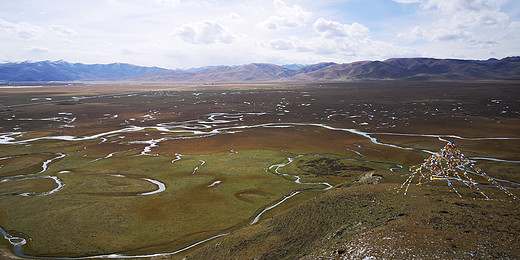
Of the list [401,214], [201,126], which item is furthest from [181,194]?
[201,126]

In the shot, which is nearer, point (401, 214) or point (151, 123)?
point (401, 214)

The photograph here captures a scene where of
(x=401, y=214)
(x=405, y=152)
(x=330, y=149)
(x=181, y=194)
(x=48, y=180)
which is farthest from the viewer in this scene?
(x=330, y=149)

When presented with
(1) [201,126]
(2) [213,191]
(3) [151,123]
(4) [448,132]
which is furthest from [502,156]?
(3) [151,123]

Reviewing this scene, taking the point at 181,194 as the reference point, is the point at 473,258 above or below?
above

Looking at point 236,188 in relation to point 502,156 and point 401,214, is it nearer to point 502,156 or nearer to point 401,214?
point 401,214

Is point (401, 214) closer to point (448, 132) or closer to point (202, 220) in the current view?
point (202, 220)

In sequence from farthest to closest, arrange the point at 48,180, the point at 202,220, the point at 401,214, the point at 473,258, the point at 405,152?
1. the point at 405,152
2. the point at 48,180
3. the point at 202,220
4. the point at 401,214
5. the point at 473,258
